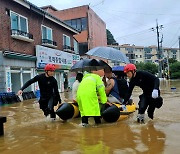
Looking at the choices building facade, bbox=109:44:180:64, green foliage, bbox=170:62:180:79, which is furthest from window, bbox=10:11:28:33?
building facade, bbox=109:44:180:64

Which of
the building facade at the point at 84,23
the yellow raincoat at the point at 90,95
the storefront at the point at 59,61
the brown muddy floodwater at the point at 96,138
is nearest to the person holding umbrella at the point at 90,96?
the yellow raincoat at the point at 90,95

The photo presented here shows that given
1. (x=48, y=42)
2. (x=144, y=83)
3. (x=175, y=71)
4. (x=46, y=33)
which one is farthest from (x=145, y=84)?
(x=175, y=71)

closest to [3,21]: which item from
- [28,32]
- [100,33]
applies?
[28,32]

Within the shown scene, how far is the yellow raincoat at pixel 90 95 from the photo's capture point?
22.6ft

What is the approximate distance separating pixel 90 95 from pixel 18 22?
13662 mm

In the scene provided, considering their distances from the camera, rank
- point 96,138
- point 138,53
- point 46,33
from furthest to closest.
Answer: point 138,53 → point 46,33 → point 96,138

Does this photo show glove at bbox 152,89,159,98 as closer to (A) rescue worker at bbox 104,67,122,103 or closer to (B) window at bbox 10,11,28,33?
(A) rescue worker at bbox 104,67,122,103

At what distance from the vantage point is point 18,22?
750 inches

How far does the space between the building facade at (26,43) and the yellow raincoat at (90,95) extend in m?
11.4

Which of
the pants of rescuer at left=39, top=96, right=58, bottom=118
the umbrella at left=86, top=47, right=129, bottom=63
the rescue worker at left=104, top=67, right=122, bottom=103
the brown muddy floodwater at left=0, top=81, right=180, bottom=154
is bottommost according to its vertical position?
the brown muddy floodwater at left=0, top=81, right=180, bottom=154

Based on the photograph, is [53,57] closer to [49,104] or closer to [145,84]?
[49,104]

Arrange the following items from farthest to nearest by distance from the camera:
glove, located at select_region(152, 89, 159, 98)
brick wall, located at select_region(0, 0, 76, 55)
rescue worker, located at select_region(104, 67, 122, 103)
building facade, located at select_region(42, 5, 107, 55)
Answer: building facade, located at select_region(42, 5, 107, 55) < brick wall, located at select_region(0, 0, 76, 55) < rescue worker, located at select_region(104, 67, 122, 103) < glove, located at select_region(152, 89, 159, 98)

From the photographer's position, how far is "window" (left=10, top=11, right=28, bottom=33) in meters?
18.5

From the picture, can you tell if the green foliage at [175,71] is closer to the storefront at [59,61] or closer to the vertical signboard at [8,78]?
the storefront at [59,61]
